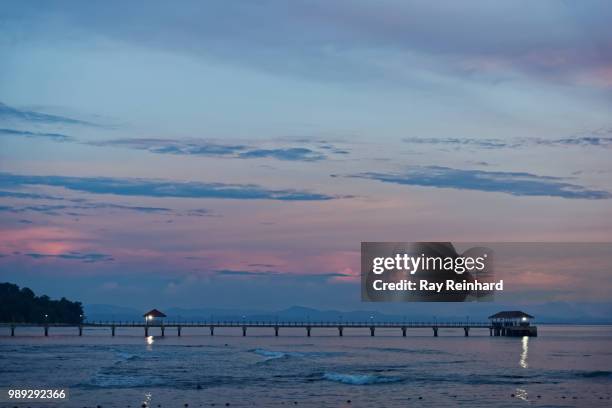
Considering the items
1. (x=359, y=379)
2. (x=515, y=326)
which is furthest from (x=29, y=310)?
(x=359, y=379)

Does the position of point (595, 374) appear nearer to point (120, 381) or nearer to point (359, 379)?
point (359, 379)

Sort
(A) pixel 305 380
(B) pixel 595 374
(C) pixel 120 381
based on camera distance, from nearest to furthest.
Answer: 1. (C) pixel 120 381
2. (A) pixel 305 380
3. (B) pixel 595 374

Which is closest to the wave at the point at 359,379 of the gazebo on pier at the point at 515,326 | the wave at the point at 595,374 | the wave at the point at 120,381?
the wave at the point at 120,381

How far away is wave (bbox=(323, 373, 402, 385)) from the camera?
59.2 meters

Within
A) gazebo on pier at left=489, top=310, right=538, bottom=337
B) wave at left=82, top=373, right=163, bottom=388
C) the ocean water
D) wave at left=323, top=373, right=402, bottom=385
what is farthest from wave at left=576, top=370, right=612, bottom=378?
gazebo on pier at left=489, top=310, right=538, bottom=337

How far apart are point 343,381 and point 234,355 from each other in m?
37.0

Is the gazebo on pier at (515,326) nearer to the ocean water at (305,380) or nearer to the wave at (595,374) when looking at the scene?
the ocean water at (305,380)

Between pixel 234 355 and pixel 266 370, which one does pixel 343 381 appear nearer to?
pixel 266 370

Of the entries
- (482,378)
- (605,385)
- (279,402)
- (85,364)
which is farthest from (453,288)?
(85,364)

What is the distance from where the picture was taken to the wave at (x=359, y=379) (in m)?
59.2

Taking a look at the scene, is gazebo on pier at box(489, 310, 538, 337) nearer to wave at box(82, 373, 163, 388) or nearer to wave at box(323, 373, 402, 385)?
wave at box(323, 373, 402, 385)

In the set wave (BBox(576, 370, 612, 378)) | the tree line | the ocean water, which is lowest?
wave (BBox(576, 370, 612, 378))

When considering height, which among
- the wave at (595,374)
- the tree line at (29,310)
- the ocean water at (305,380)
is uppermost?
the tree line at (29,310)

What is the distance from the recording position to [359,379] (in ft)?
196
